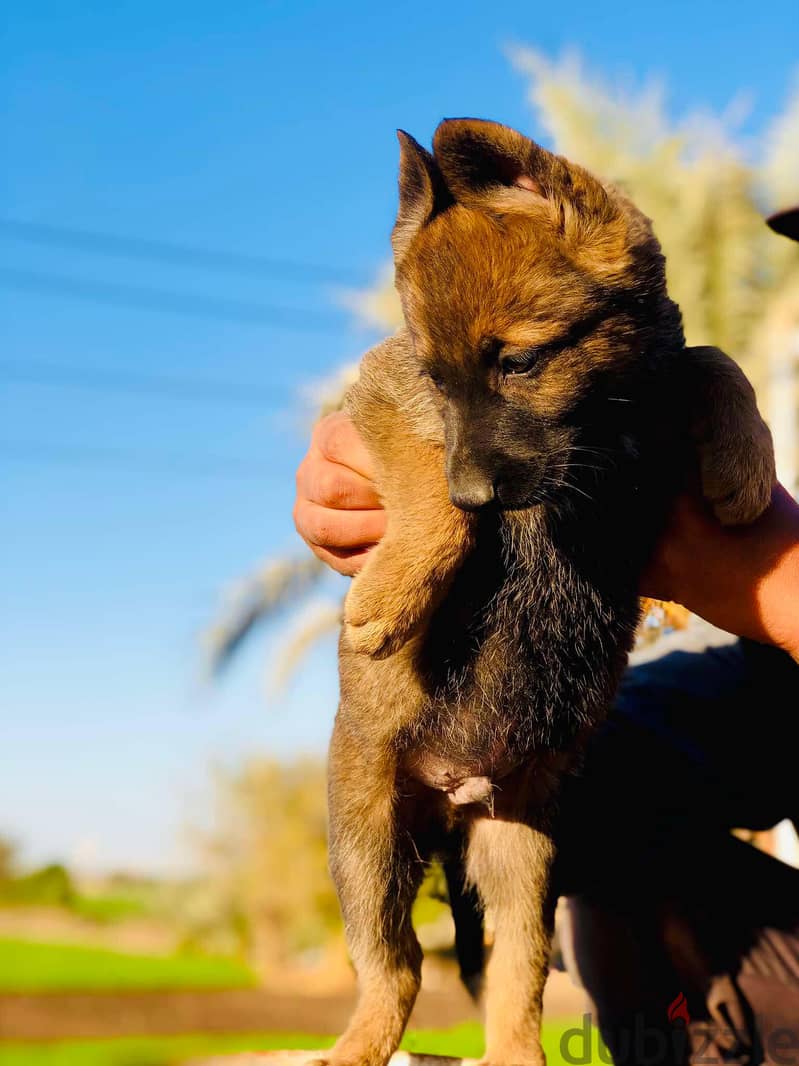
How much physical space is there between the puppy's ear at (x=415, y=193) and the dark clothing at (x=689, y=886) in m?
1.77

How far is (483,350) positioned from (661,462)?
624 mm

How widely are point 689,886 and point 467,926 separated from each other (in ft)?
3.16

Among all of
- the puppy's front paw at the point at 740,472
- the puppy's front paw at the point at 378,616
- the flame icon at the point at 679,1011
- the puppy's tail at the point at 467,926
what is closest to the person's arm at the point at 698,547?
the puppy's front paw at the point at 740,472

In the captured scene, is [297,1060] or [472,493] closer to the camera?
[472,493]

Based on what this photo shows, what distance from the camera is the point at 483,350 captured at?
249cm

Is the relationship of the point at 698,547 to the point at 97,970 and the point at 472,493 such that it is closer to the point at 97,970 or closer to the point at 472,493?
the point at 472,493

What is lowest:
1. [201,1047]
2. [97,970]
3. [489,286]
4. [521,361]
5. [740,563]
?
[97,970]

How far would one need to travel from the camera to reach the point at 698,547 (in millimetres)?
2861

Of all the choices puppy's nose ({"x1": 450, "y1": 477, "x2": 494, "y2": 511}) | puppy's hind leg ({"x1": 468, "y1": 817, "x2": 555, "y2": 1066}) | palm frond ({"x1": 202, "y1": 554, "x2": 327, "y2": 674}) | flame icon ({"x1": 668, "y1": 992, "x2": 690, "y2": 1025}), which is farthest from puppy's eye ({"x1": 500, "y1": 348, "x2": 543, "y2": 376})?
palm frond ({"x1": 202, "y1": 554, "x2": 327, "y2": 674})

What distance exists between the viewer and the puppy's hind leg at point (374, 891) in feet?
9.15

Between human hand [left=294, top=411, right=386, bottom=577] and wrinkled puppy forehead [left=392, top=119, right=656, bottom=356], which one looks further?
human hand [left=294, top=411, right=386, bottom=577]

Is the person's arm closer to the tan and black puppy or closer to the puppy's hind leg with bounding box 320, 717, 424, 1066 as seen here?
the tan and black puppy

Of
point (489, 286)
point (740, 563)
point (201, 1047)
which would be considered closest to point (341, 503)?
point (489, 286)

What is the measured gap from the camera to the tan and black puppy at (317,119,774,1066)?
98.7 inches
